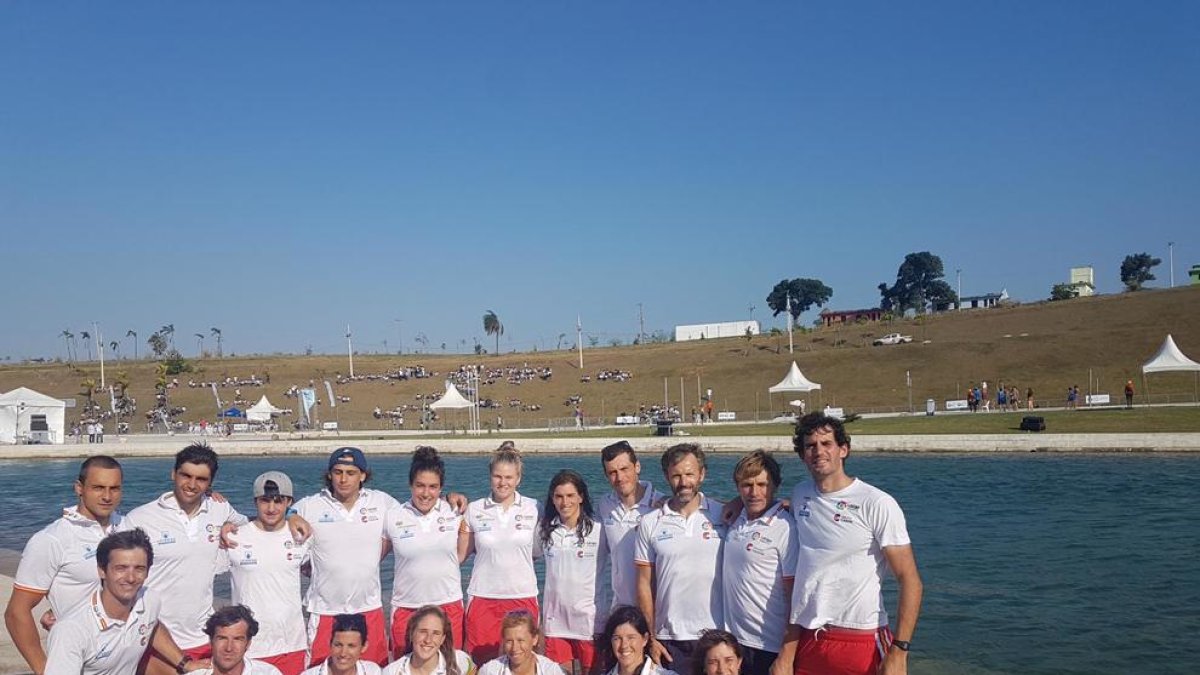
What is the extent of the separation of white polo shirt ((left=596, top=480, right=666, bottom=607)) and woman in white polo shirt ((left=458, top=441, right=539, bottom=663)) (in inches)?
25.2

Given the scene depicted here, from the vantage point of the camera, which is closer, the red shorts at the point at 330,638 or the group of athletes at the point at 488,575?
the group of athletes at the point at 488,575

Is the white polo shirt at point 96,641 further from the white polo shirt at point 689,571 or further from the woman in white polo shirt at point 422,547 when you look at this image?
the white polo shirt at point 689,571

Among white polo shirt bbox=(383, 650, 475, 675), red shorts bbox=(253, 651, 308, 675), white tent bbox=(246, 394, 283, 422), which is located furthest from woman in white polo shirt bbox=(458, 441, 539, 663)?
white tent bbox=(246, 394, 283, 422)

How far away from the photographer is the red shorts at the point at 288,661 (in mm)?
5985

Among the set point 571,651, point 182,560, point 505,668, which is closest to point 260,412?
point 182,560

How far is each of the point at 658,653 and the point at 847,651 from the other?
3.98ft

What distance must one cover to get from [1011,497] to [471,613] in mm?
24663

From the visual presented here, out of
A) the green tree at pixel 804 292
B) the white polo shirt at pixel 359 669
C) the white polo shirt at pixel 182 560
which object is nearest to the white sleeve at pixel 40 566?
the white polo shirt at pixel 182 560

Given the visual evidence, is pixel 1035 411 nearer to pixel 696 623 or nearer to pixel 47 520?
pixel 47 520

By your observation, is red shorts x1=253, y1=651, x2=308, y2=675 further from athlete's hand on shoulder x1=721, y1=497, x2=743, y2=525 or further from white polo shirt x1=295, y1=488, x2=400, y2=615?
athlete's hand on shoulder x1=721, y1=497, x2=743, y2=525

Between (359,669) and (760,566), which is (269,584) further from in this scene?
(760,566)

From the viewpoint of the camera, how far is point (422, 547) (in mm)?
6605

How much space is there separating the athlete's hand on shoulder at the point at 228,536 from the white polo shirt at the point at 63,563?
2.76ft

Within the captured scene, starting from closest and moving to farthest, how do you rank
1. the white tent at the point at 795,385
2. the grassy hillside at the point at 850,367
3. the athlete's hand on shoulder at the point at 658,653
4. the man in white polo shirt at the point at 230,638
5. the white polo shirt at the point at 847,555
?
the man in white polo shirt at the point at 230,638
the white polo shirt at the point at 847,555
the athlete's hand on shoulder at the point at 658,653
the white tent at the point at 795,385
the grassy hillside at the point at 850,367
